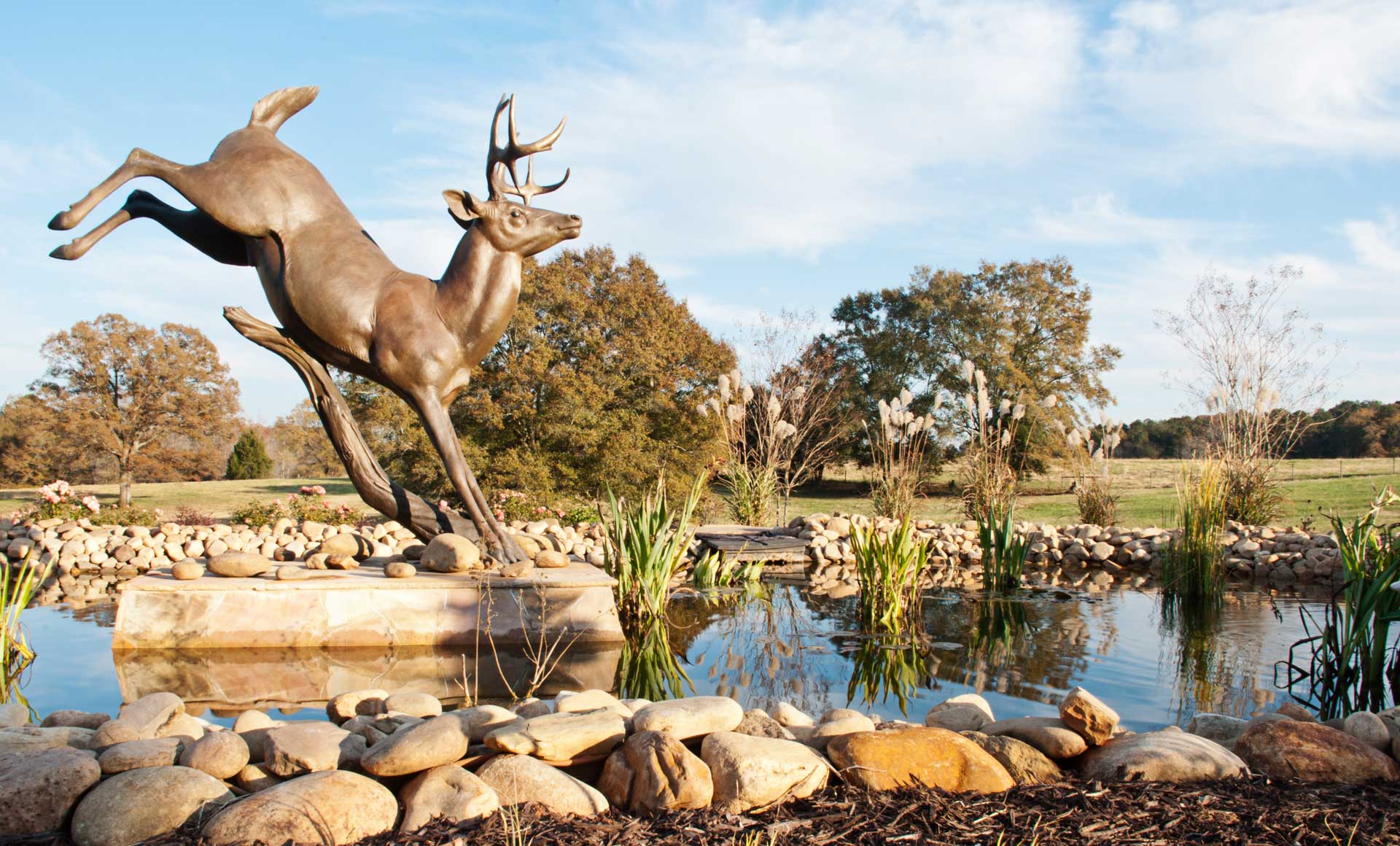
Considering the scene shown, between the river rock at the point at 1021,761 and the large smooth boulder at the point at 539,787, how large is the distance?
120 centimetres

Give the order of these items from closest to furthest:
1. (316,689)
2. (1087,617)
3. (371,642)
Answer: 1. (316,689)
2. (371,642)
3. (1087,617)

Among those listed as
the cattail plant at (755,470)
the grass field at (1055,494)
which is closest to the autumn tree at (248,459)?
the grass field at (1055,494)

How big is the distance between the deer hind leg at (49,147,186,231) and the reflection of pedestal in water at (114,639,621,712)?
222cm

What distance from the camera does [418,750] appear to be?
2.37 meters


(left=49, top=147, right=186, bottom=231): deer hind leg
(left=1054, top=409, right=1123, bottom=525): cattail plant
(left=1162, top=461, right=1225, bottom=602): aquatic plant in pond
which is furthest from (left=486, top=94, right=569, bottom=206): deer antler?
(left=1054, top=409, right=1123, bottom=525): cattail plant

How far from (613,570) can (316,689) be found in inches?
89.9

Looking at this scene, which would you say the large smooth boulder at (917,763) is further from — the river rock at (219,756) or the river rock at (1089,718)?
the river rock at (219,756)

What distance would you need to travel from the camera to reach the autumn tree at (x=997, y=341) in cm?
2412

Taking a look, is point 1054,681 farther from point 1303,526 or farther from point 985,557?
point 1303,526

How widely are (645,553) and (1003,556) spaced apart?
10.9 ft

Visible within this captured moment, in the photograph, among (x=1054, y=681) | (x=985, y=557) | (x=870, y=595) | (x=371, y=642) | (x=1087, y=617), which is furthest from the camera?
(x=985, y=557)

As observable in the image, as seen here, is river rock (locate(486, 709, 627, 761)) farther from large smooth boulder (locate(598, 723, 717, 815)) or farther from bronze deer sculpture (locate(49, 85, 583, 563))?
bronze deer sculpture (locate(49, 85, 583, 563))

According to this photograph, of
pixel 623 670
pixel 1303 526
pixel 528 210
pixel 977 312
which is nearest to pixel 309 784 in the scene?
pixel 623 670

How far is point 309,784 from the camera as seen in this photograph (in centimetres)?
214
